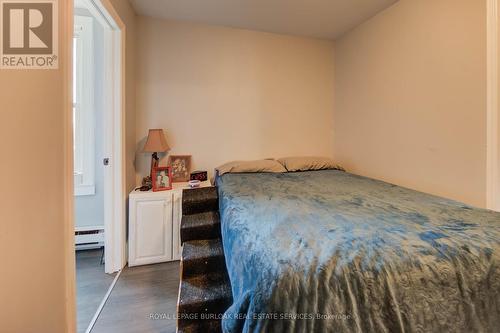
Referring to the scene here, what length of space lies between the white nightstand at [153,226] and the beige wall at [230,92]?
52 centimetres

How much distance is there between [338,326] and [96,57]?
289 cm

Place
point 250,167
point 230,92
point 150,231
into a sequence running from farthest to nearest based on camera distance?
point 230,92
point 250,167
point 150,231

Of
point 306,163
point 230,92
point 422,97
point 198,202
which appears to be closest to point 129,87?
point 230,92

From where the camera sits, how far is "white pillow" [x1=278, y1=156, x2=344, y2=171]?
9.11 ft

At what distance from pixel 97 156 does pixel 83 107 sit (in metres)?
0.50

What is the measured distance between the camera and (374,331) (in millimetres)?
753

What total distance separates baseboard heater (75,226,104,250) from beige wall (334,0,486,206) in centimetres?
295

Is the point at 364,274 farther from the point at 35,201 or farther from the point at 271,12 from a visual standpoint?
the point at 271,12

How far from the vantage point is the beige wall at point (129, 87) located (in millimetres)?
2178

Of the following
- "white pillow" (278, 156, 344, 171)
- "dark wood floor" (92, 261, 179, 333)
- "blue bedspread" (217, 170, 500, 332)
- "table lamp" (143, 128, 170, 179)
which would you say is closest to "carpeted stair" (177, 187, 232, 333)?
"blue bedspread" (217, 170, 500, 332)

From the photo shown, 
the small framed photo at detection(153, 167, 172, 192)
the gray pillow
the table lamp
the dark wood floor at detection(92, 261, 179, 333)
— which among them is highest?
the table lamp

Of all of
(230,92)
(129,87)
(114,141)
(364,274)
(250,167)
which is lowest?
(364,274)

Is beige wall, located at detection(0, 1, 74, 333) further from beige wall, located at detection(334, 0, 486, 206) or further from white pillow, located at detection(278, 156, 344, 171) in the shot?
beige wall, located at detection(334, 0, 486, 206)

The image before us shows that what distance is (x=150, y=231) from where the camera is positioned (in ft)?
7.20
